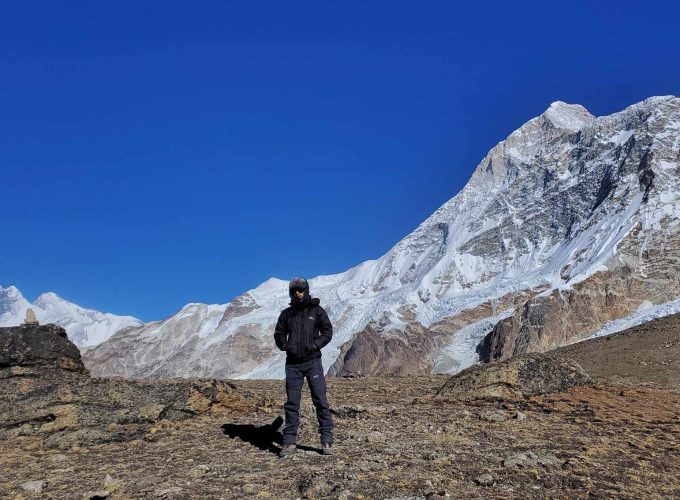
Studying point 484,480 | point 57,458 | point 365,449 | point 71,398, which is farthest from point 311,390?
point 71,398

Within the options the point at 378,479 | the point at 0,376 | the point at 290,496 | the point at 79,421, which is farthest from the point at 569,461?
the point at 0,376

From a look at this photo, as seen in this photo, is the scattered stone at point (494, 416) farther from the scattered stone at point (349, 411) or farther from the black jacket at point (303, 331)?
the black jacket at point (303, 331)

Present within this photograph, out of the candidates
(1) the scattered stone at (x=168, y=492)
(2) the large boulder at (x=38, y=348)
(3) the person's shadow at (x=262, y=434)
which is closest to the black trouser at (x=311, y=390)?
(3) the person's shadow at (x=262, y=434)

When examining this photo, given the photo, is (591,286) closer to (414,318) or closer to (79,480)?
(414,318)

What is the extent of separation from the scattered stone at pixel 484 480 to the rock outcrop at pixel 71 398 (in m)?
5.96

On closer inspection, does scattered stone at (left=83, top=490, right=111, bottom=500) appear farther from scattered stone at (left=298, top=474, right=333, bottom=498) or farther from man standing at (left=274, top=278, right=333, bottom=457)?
man standing at (left=274, top=278, right=333, bottom=457)

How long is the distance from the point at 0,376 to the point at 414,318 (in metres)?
171

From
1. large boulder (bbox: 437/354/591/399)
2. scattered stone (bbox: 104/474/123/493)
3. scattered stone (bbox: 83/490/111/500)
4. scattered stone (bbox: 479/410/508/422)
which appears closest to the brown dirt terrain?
large boulder (bbox: 437/354/591/399)

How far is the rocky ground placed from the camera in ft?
23.2

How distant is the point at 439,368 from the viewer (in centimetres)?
14838

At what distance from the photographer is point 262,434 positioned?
10320mm

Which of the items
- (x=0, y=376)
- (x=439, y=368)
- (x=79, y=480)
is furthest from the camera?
(x=439, y=368)

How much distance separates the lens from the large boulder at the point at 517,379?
542 inches

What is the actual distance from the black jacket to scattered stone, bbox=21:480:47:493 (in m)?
3.43
